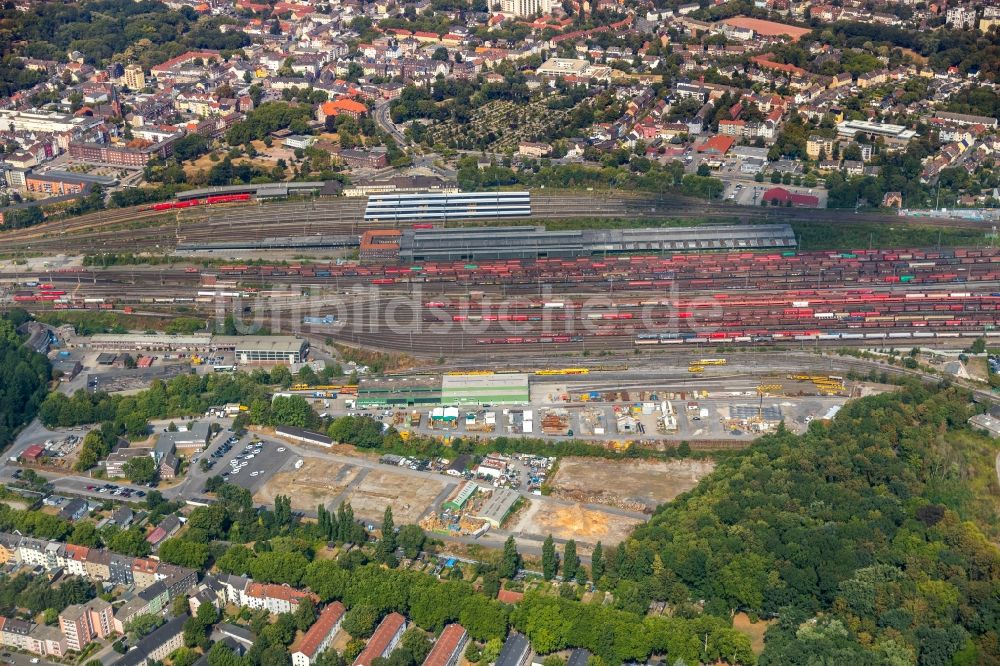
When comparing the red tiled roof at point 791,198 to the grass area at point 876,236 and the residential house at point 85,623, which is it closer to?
the grass area at point 876,236

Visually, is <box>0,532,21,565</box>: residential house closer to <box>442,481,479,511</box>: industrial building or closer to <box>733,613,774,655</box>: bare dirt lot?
<box>442,481,479,511</box>: industrial building

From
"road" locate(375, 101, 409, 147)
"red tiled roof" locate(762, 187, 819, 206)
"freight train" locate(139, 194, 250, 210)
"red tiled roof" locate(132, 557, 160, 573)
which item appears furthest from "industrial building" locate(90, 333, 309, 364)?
"red tiled roof" locate(762, 187, 819, 206)

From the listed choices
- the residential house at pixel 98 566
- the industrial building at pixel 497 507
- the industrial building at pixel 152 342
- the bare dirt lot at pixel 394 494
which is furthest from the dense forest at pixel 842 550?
the industrial building at pixel 152 342

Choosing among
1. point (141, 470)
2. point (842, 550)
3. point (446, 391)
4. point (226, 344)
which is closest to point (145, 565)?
point (141, 470)

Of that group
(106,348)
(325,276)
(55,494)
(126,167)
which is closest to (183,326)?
(106,348)

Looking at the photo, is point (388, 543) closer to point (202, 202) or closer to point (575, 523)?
point (575, 523)
